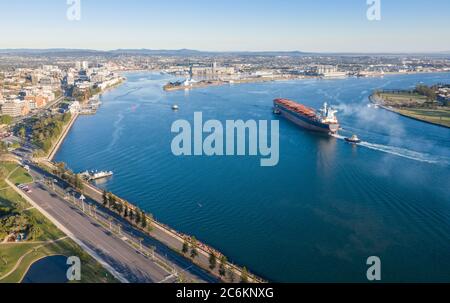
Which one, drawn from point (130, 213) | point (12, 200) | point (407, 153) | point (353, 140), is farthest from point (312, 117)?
point (12, 200)

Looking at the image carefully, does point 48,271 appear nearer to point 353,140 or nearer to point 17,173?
point 17,173

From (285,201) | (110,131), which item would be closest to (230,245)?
(285,201)

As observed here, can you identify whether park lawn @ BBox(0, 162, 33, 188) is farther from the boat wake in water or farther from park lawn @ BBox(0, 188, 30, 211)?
the boat wake in water

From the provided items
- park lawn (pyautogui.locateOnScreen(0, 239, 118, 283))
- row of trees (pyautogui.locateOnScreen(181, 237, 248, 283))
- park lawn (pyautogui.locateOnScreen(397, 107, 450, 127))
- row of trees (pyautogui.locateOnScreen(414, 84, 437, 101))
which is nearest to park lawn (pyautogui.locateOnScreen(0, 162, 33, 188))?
park lawn (pyautogui.locateOnScreen(0, 239, 118, 283))

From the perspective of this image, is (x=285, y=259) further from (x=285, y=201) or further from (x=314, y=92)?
(x=314, y=92)

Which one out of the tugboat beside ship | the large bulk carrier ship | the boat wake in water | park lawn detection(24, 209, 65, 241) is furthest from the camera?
the large bulk carrier ship

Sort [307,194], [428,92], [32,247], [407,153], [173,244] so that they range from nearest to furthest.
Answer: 1. [32,247]
2. [173,244]
3. [307,194]
4. [407,153]
5. [428,92]
